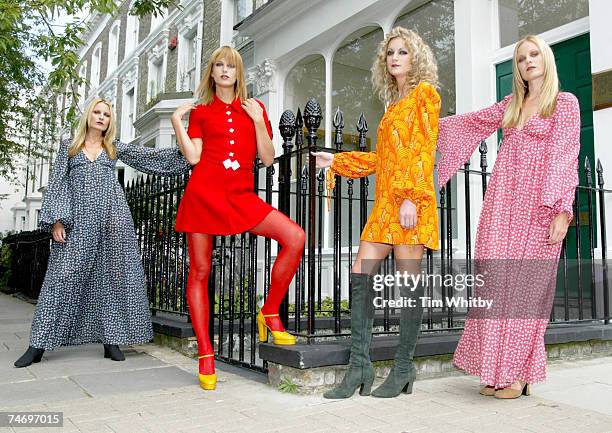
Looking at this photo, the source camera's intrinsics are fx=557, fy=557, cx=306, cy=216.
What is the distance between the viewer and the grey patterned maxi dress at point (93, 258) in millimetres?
4320

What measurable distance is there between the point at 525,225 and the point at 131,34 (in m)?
21.1

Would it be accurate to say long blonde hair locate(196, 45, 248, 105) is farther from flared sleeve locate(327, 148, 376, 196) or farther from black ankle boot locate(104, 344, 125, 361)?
black ankle boot locate(104, 344, 125, 361)

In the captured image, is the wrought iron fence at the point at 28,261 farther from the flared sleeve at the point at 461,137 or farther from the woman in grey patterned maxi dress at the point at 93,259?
the flared sleeve at the point at 461,137

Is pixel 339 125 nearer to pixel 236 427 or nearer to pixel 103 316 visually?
pixel 236 427

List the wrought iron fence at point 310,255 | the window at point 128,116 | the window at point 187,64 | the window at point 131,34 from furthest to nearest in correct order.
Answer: the window at point 128,116, the window at point 131,34, the window at point 187,64, the wrought iron fence at point 310,255

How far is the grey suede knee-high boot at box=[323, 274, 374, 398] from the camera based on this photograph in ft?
10.2

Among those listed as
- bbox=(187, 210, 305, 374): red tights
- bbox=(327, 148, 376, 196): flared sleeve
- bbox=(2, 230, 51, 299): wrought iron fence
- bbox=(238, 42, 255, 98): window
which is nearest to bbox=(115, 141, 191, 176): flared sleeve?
bbox=(187, 210, 305, 374): red tights

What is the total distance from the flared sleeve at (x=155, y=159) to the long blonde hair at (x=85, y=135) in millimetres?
73

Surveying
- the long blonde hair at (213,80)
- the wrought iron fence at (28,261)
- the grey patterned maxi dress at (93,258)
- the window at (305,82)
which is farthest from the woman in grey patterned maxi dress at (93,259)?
the window at (305,82)

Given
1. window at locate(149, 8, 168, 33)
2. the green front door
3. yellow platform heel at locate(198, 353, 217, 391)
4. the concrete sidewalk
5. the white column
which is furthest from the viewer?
window at locate(149, 8, 168, 33)

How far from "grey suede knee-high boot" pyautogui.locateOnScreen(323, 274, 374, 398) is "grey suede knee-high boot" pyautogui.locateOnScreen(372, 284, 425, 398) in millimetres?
108

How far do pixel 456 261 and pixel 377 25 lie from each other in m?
4.11

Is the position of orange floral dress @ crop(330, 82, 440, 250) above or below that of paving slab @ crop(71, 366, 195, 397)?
above

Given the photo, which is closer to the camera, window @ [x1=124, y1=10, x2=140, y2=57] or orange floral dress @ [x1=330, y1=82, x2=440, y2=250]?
orange floral dress @ [x1=330, y1=82, x2=440, y2=250]
